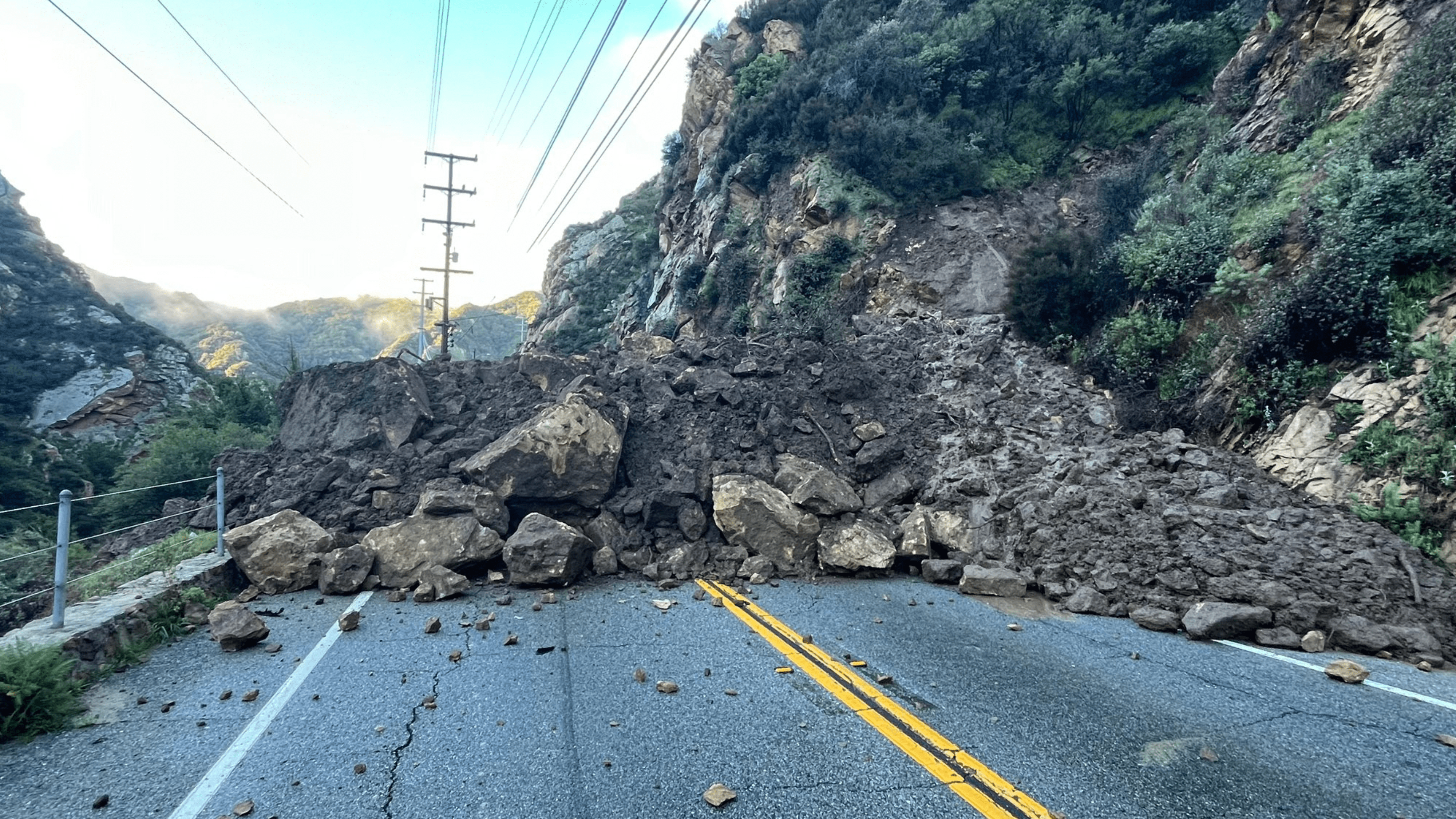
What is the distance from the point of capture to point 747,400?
421 inches

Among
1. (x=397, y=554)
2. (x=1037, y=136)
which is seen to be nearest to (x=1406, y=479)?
(x=397, y=554)

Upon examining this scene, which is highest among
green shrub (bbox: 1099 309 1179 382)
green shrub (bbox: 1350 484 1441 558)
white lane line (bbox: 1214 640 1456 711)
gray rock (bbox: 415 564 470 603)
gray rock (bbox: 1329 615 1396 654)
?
green shrub (bbox: 1099 309 1179 382)

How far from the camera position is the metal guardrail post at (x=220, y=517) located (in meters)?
7.17

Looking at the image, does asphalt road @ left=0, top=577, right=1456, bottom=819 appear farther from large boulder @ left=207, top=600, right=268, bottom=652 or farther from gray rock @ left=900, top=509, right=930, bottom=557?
gray rock @ left=900, top=509, right=930, bottom=557

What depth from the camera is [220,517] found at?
23.9 feet

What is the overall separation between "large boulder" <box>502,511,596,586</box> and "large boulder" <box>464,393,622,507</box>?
1056mm

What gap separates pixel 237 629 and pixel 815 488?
6173 mm

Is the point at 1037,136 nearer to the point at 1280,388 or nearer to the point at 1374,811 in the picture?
the point at 1280,388

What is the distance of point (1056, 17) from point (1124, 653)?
21.8 meters

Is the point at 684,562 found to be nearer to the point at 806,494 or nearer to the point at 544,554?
the point at 544,554

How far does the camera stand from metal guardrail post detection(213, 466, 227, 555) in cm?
717

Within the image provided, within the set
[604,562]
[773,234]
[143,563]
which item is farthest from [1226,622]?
[773,234]

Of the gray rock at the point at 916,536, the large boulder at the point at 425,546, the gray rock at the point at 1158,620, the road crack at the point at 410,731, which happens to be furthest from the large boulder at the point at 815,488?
the road crack at the point at 410,731

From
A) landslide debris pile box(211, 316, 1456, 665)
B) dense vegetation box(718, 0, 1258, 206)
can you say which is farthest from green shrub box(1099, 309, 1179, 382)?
dense vegetation box(718, 0, 1258, 206)
